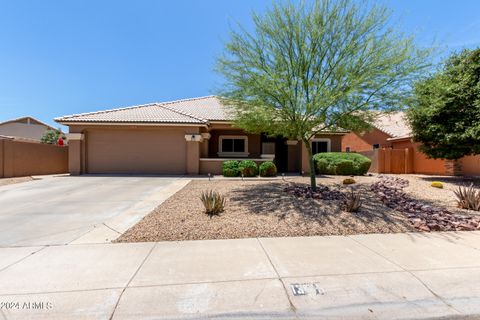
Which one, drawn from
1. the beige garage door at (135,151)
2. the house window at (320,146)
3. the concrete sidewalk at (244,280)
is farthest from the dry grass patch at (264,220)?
the house window at (320,146)

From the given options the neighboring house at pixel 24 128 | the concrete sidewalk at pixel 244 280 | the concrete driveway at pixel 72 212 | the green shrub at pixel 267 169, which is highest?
the neighboring house at pixel 24 128

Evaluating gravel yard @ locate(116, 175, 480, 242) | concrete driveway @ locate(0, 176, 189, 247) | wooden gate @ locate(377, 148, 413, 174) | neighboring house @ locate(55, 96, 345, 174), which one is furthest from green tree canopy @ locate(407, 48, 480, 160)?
concrete driveway @ locate(0, 176, 189, 247)

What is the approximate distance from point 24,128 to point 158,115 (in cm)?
3365

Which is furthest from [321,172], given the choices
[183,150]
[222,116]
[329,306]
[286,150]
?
[329,306]

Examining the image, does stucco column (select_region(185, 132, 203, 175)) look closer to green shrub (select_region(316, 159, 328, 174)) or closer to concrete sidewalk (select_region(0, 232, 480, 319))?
green shrub (select_region(316, 159, 328, 174))

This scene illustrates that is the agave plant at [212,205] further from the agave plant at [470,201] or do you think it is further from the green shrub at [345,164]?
the green shrub at [345,164]

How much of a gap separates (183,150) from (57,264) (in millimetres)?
13323

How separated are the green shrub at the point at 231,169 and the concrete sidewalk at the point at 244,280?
10415 mm

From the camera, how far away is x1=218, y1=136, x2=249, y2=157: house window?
1966 cm

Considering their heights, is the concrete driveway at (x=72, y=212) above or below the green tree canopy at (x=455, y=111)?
below

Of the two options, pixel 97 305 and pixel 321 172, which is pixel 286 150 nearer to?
pixel 321 172

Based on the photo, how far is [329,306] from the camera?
10.2 feet

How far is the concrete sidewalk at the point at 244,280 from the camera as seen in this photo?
9.90 feet

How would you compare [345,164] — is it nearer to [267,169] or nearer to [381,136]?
[267,169]
